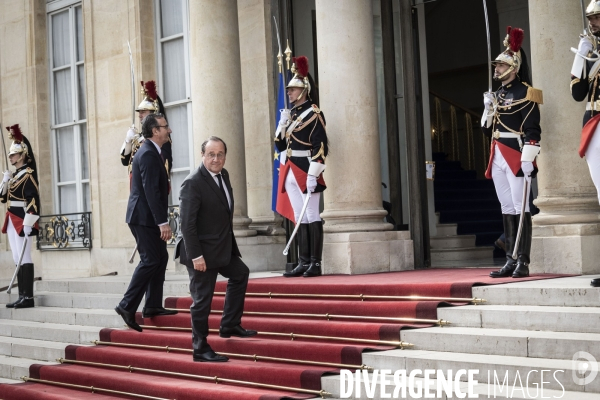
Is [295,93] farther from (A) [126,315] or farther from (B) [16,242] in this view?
(B) [16,242]

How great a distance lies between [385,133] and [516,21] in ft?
18.4

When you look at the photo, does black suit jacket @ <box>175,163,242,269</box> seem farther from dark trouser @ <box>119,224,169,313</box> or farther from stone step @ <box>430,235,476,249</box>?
stone step @ <box>430,235,476,249</box>

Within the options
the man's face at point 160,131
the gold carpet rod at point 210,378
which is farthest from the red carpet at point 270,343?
the man's face at point 160,131

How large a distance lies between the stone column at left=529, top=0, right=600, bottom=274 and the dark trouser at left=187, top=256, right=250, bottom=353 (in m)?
2.85

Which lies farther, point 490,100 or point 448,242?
point 448,242

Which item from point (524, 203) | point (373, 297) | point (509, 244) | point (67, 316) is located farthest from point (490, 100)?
point (67, 316)

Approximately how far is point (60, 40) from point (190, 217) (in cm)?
997

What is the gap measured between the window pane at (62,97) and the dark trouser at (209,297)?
9.21 m

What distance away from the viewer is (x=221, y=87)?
1255cm

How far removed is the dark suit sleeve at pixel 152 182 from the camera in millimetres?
9055

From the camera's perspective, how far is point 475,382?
6488 millimetres

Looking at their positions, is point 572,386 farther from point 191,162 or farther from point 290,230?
point 191,162

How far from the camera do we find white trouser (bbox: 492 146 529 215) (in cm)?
878

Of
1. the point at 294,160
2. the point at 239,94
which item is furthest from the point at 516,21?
the point at 294,160
